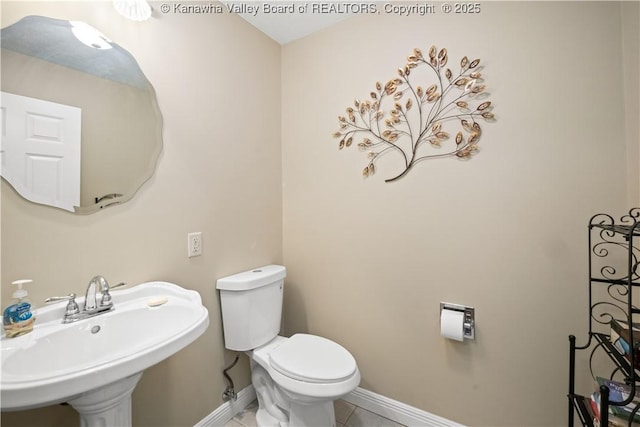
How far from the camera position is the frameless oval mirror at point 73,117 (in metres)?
0.91

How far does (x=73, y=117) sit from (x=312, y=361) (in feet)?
4.68

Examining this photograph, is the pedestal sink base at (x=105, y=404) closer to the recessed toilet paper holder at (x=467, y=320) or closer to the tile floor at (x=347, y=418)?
the tile floor at (x=347, y=418)

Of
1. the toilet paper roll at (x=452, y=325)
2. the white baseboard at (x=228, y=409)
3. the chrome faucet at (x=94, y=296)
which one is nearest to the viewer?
the chrome faucet at (x=94, y=296)

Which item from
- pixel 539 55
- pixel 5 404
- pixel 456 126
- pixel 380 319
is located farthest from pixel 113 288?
pixel 539 55

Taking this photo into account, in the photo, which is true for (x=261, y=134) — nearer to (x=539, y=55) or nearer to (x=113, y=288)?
(x=113, y=288)

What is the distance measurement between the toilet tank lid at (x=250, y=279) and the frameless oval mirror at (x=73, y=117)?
626 mm

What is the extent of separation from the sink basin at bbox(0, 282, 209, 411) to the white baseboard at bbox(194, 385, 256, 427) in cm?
76

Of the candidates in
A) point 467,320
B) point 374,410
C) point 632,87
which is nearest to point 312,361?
point 374,410

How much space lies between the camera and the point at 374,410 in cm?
163

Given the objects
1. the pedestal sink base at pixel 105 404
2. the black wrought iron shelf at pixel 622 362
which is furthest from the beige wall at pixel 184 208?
the black wrought iron shelf at pixel 622 362

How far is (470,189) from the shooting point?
4.49ft

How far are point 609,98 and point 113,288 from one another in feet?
7.08

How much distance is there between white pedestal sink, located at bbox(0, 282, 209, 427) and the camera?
62 centimetres

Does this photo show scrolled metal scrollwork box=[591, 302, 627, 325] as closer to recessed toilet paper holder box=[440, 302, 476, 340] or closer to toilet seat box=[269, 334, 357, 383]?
recessed toilet paper holder box=[440, 302, 476, 340]
